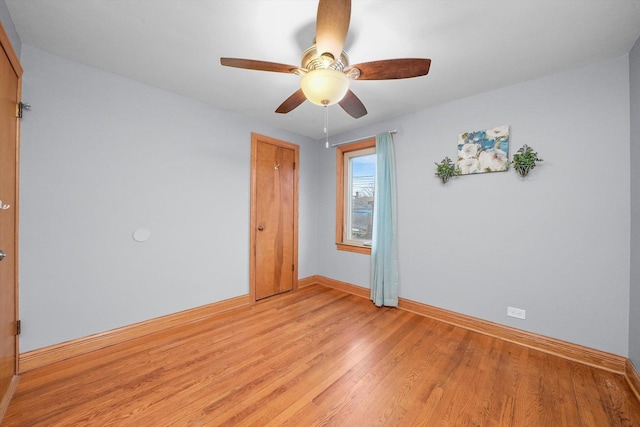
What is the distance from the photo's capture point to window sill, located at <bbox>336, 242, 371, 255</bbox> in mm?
3348

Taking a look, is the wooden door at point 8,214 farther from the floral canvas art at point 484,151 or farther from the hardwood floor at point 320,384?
the floral canvas art at point 484,151

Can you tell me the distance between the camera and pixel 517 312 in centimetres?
219

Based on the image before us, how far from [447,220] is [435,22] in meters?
1.81

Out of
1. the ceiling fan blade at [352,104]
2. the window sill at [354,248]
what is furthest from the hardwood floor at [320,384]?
the ceiling fan blade at [352,104]

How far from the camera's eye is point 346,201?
3688 mm

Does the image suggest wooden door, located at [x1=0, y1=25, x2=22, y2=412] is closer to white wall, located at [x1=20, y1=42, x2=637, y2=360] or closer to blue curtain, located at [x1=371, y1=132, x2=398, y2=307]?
white wall, located at [x1=20, y1=42, x2=637, y2=360]

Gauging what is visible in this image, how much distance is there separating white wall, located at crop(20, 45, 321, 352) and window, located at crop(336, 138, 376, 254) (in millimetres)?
1469

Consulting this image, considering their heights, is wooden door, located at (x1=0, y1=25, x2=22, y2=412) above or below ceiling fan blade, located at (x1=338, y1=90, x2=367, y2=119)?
below

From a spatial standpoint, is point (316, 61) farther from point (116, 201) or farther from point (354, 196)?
point (354, 196)

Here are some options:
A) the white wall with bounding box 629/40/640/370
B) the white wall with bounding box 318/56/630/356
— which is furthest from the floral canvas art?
the white wall with bounding box 629/40/640/370

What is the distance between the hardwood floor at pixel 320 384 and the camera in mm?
1376

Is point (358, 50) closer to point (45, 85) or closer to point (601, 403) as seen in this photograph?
point (45, 85)

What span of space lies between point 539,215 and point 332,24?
7.46 feet

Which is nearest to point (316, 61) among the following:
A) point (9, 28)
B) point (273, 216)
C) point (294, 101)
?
point (294, 101)
